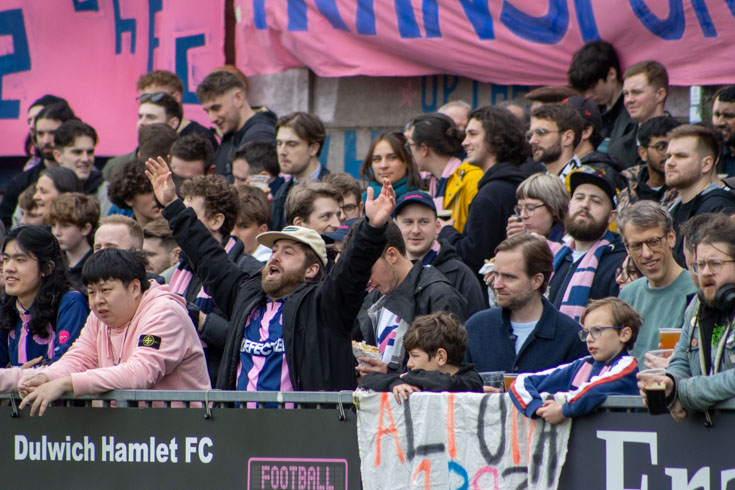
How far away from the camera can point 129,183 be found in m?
9.00

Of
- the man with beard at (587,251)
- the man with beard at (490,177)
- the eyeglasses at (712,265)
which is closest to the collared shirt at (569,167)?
the man with beard at (490,177)

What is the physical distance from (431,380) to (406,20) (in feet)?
19.1

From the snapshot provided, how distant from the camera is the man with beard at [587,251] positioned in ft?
22.9

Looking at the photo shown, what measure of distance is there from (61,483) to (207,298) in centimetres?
186

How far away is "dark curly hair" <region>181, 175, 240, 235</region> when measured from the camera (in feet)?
24.6

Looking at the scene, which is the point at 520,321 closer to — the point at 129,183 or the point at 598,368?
the point at 598,368

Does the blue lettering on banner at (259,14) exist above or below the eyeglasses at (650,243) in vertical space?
above

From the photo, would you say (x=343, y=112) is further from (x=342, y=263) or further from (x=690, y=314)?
(x=690, y=314)

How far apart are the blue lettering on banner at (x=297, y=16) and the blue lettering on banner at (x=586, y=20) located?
272 centimetres

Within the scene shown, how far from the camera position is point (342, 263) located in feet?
18.8

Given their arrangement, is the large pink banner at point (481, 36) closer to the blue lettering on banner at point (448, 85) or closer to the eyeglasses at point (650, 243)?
the blue lettering on banner at point (448, 85)

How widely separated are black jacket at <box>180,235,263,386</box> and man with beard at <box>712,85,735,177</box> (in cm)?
346

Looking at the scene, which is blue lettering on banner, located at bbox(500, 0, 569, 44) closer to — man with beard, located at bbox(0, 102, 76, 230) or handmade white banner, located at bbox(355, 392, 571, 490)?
man with beard, located at bbox(0, 102, 76, 230)

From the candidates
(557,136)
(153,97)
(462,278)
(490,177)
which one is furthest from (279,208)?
(153,97)
